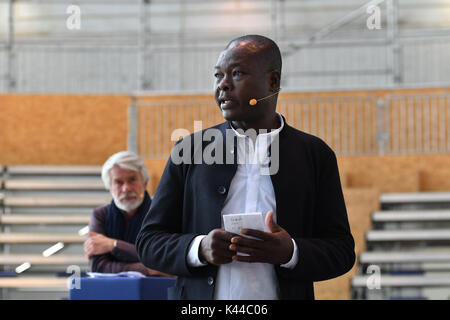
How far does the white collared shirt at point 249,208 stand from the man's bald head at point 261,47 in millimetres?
182

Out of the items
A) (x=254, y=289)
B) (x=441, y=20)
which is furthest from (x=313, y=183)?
(x=441, y=20)

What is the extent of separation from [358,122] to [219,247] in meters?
7.97

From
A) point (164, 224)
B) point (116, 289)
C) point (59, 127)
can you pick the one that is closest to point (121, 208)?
point (116, 289)

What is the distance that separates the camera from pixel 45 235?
8641 mm

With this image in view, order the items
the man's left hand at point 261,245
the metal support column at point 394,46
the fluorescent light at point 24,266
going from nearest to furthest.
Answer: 1. the man's left hand at point 261,245
2. the fluorescent light at point 24,266
3. the metal support column at point 394,46

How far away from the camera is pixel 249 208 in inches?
86.4

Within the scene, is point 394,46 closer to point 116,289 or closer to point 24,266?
point 24,266

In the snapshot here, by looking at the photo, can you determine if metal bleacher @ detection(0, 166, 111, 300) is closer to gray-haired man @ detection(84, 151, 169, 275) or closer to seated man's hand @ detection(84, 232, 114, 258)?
gray-haired man @ detection(84, 151, 169, 275)

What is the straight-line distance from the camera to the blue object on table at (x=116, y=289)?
3.55 metres

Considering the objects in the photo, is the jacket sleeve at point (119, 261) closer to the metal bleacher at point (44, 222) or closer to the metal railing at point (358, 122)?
the metal bleacher at point (44, 222)

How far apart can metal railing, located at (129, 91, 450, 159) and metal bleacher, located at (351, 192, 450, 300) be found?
941 millimetres

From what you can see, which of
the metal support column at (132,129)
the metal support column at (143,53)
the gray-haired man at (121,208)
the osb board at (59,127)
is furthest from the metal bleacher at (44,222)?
the gray-haired man at (121,208)

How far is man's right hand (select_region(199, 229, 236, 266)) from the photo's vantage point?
2043 mm

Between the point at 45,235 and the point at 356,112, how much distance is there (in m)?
3.86
